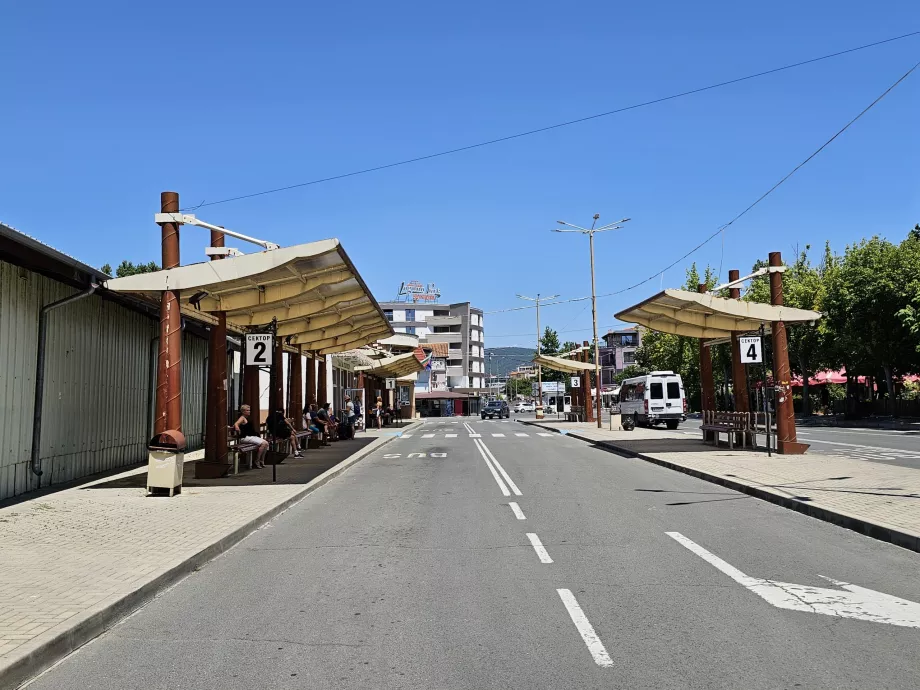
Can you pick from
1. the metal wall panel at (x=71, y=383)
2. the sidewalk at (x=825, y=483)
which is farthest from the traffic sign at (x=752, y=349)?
the metal wall panel at (x=71, y=383)

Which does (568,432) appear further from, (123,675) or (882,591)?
(123,675)

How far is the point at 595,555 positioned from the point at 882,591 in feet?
8.76

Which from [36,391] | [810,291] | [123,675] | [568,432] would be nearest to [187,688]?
[123,675]

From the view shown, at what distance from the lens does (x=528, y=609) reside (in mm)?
6453

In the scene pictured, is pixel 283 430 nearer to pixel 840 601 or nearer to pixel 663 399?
pixel 840 601

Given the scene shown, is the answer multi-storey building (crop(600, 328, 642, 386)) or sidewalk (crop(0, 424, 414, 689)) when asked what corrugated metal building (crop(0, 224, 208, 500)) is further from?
multi-storey building (crop(600, 328, 642, 386))

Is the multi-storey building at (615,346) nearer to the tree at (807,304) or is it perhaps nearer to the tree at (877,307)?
the tree at (807,304)

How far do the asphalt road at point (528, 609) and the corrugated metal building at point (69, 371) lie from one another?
15.5ft

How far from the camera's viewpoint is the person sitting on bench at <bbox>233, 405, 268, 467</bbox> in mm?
18375

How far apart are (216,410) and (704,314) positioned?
13.6 m

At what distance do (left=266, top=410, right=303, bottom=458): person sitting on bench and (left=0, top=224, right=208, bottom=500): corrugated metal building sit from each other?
2961 mm

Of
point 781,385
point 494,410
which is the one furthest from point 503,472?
point 494,410

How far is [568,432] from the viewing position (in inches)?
1554

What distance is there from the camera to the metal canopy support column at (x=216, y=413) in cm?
1667
